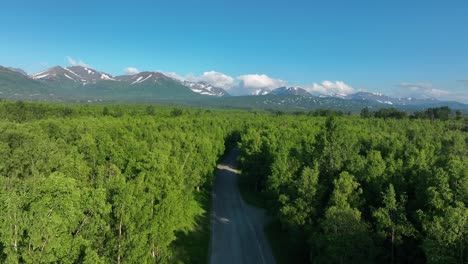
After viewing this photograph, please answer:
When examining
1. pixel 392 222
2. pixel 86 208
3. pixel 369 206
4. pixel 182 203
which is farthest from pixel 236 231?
pixel 86 208

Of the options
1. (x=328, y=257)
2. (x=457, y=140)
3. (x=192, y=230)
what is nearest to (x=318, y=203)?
(x=328, y=257)

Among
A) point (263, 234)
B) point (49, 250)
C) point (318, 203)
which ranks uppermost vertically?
point (49, 250)

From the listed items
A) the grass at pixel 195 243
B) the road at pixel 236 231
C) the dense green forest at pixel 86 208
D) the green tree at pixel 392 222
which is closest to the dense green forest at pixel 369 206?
the green tree at pixel 392 222

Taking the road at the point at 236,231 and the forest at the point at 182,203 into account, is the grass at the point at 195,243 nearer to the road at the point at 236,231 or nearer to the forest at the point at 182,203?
the road at the point at 236,231

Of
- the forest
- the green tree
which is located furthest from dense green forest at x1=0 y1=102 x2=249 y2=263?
the green tree

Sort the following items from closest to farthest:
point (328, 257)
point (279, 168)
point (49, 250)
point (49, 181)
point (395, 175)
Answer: point (49, 250) → point (49, 181) → point (328, 257) → point (395, 175) → point (279, 168)

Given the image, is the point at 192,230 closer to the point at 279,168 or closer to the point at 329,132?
the point at 279,168

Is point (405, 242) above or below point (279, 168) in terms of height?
below

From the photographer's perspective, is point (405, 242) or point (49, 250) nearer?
point (49, 250)
